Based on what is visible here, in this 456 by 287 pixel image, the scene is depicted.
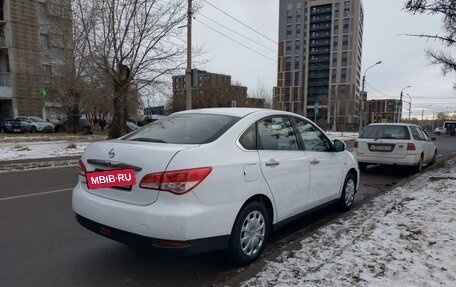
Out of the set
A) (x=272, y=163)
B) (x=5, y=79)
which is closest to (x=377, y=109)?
(x=5, y=79)

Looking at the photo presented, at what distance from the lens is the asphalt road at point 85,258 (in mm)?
3528

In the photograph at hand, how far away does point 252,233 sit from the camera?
3814mm

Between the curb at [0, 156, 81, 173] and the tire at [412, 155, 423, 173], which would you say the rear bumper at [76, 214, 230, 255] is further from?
the curb at [0, 156, 81, 173]

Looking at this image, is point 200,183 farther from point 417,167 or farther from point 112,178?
point 417,167

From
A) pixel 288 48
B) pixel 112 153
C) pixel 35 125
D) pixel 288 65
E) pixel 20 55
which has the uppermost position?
pixel 288 48

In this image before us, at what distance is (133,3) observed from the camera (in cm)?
1888

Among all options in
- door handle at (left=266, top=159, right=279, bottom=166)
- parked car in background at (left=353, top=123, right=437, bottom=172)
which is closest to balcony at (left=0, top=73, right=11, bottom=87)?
parked car in background at (left=353, top=123, right=437, bottom=172)

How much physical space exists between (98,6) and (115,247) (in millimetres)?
17592

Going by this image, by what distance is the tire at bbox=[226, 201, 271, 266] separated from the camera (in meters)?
3.60

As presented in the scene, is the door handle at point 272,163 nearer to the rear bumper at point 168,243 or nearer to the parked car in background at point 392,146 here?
the rear bumper at point 168,243

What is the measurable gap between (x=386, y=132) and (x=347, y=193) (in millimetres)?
5487

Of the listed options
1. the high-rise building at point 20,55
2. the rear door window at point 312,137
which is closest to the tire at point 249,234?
the rear door window at point 312,137

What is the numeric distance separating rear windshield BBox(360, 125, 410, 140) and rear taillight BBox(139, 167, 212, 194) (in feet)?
28.9

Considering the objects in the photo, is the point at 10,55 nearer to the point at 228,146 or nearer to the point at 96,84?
the point at 96,84
